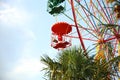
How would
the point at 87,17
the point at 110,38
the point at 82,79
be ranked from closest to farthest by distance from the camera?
the point at 82,79 < the point at 110,38 < the point at 87,17

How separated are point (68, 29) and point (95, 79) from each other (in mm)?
11932

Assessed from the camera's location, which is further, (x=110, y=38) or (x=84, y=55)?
(x=110, y=38)

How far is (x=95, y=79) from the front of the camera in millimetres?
12242

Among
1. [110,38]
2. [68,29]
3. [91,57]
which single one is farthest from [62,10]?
[91,57]

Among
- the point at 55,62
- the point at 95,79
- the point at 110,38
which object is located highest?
the point at 110,38

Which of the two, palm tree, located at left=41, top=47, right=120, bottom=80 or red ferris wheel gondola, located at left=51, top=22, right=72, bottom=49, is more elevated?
red ferris wheel gondola, located at left=51, top=22, right=72, bottom=49

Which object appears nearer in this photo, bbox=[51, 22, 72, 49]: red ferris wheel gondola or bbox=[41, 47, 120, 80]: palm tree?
bbox=[41, 47, 120, 80]: palm tree

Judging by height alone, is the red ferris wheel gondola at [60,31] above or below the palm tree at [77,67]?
above

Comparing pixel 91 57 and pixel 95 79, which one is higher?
pixel 91 57

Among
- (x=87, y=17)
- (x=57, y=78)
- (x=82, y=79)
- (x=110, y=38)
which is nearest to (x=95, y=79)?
(x=82, y=79)

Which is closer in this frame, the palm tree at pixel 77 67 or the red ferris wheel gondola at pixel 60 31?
the palm tree at pixel 77 67

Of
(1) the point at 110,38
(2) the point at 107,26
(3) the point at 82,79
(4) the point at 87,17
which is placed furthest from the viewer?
(4) the point at 87,17

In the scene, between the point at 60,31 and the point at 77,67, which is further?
the point at 60,31

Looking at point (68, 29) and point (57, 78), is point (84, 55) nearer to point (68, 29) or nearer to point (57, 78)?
point (57, 78)
